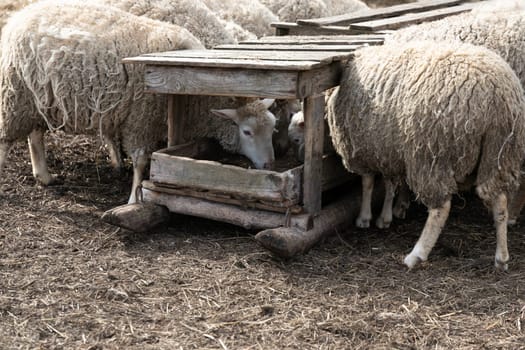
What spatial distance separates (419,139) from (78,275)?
7.28 ft

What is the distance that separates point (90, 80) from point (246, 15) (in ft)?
8.88

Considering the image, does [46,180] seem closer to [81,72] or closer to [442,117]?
[81,72]

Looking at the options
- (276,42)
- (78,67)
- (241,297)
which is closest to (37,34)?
(78,67)

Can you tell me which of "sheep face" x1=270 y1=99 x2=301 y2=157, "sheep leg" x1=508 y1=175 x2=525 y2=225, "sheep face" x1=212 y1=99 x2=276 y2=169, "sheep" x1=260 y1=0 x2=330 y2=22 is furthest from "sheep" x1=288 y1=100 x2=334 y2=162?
"sheep" x1=260 y1=0 x2=330 y2=22

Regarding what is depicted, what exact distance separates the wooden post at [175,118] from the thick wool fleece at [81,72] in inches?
6.8

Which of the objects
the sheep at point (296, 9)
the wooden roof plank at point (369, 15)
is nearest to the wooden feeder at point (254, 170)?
the wooden roof plank at point (369, 15)

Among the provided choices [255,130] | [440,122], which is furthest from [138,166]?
[440,122]

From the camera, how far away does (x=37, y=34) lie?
18.4ft

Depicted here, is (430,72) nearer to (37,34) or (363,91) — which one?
(363,91)

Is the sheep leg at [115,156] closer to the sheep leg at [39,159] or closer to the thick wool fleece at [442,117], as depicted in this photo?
the sheep leg at [39,159]

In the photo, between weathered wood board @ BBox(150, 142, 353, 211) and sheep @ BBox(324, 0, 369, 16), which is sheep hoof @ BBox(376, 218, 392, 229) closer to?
weathered wood board @ BBox(150, 142, 353, 211)

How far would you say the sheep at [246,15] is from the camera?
7762mm

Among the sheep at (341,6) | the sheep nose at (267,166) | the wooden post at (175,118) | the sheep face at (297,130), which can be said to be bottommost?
the sheep nose at (267,166)

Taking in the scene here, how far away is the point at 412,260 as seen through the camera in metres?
4.72
